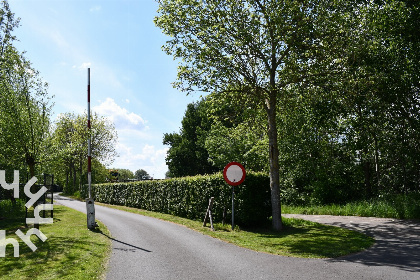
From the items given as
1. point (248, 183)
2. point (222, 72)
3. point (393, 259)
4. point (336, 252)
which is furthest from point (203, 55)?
point (393, 259)

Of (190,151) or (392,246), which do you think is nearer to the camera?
(392,246)

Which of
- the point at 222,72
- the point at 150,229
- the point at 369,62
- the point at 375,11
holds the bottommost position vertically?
the point at 150,229

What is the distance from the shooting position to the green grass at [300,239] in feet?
27.1

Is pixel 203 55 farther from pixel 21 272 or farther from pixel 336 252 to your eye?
pixel 21 272

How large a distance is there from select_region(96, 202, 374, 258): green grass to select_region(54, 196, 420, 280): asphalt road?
41 centimetres

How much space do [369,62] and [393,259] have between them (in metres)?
9.83

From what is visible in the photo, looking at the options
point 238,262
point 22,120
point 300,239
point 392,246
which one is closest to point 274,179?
point 300,239

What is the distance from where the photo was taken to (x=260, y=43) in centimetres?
1196

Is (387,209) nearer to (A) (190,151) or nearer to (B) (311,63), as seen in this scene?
(B) (311,63)

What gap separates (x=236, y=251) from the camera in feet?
27.8

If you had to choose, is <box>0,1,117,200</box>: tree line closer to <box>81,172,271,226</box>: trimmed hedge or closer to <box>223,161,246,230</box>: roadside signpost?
<box>81,172,271,226</box>: trimmed hedge

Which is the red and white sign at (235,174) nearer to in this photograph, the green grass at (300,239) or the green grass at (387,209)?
the green grass at (300,239)

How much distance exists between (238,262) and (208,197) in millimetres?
7330

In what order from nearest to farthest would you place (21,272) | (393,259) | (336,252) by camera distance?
(21,272), (393,259), (336,252)
